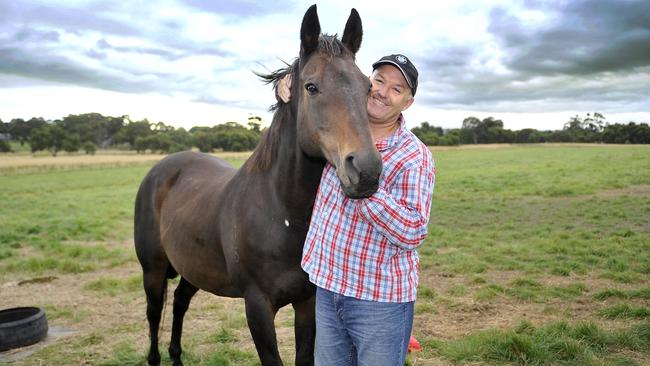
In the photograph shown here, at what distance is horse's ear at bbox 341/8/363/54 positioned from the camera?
8.50ft

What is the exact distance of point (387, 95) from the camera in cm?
216

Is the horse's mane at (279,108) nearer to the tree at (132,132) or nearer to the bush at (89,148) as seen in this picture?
the bush at (89,148)

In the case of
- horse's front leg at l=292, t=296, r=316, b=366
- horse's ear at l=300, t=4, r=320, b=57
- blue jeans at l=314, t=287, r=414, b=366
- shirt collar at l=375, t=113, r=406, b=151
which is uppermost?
horse's ear at l=300, t=4, r=320, b=57

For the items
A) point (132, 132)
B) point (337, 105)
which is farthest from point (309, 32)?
point (132, 132)

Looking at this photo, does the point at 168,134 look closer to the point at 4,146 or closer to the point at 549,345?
the point at 4,146

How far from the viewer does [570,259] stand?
7801mm

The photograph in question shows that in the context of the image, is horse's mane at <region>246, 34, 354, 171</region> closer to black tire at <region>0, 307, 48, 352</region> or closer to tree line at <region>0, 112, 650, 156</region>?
black tire at <region>0, 307, 48, 352</region>

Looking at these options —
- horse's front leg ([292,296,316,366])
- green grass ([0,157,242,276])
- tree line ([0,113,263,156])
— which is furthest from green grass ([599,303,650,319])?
tree line ([0,113,263,156])

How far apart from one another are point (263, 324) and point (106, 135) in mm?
87501

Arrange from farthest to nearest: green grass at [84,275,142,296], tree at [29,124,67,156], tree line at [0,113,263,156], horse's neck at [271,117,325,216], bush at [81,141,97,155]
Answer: bush at [81,141,97,155]
tree at [29,124,67,156]
tree line at [0,113,263,156]
green grass at [84,275,142,296]
horse's neck at [271,117,325,216]

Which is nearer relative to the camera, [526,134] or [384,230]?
[384,230]

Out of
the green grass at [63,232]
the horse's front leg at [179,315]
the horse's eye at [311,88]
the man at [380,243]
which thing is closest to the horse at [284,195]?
the horse's eye at [311,88]

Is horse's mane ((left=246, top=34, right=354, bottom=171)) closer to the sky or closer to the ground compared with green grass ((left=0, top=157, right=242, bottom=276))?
closer to the sky

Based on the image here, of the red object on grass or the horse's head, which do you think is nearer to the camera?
the horse's head
